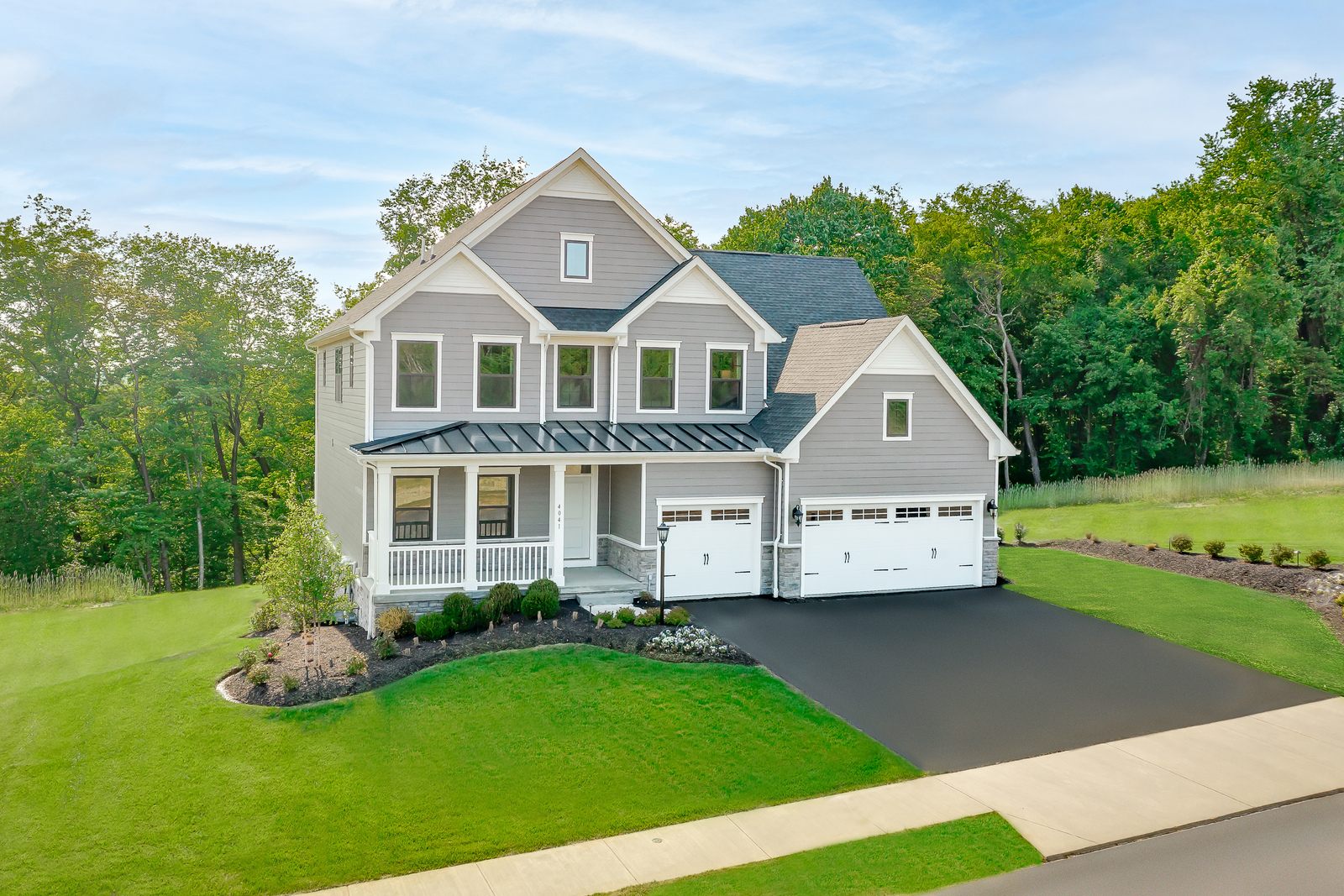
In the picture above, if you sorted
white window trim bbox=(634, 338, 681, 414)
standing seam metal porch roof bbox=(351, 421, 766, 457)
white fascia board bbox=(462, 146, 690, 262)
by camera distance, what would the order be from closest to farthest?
standing seam metal porch roof bbox=(351, 421, 766, 457)
white fascia board bbox=(462, 146, 690, 262)
white window trim bbox=(634, 338, 681, 414)

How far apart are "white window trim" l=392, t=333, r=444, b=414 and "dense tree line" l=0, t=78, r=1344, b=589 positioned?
15810mm

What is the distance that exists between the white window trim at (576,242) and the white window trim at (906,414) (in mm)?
7147

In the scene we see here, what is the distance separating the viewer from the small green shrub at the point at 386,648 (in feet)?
50.3

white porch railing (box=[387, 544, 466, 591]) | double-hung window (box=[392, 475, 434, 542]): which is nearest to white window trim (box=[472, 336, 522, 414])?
double-hung window (box=[392, 475, 434, 542])

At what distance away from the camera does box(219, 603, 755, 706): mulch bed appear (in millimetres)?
14031

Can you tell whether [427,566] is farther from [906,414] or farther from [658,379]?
[906,414]

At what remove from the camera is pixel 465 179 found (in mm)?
39406

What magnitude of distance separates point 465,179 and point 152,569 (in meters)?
20.2

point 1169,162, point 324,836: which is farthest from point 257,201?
point 1169,162

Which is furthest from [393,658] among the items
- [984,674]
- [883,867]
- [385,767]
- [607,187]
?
[607,187]

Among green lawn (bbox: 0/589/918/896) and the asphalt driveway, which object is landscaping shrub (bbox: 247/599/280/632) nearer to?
green lawn (bbox: 0/589/918/896)

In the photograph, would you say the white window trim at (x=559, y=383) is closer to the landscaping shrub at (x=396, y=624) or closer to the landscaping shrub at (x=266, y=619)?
the landscaping shrub at (x=396, y=624)

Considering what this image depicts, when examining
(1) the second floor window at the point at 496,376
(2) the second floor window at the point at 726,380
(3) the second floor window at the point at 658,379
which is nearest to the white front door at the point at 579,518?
(3) the second floor window at the point at 658,379

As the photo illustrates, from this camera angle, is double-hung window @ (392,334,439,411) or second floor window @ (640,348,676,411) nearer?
double-hung window @ (392,334,439,411)
